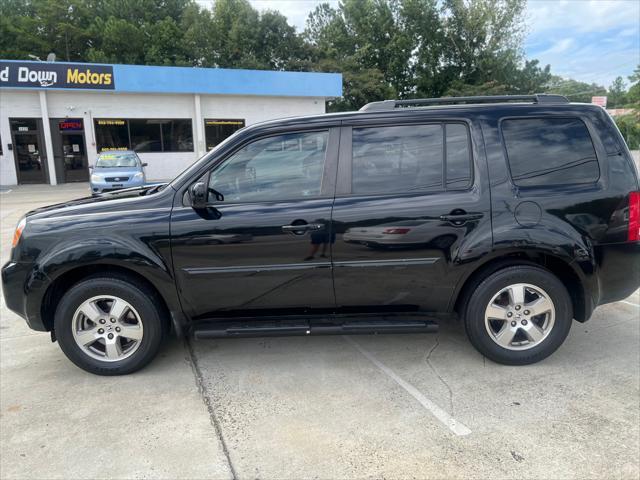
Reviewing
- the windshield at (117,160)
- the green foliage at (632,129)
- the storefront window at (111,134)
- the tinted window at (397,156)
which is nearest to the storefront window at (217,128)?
the storefront window at (111,134)

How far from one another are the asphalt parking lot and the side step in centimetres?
35

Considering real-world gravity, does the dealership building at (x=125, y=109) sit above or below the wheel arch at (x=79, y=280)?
above

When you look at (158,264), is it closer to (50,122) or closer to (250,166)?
(250,166)

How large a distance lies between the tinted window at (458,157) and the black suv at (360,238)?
0.03ft

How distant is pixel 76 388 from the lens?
351cm

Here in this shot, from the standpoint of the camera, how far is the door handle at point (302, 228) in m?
3.43

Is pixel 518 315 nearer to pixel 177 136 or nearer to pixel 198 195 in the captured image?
pixel 198 195

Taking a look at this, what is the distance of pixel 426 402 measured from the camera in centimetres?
321

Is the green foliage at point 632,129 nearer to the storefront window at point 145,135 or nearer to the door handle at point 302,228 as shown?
the storefront window at point 145,135

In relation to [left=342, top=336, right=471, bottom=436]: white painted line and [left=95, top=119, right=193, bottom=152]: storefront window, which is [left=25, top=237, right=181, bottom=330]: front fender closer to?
[left=342, top=336, right=471, bottom=436]: white painted line

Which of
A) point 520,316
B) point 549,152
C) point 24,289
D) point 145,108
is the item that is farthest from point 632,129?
point 24,289

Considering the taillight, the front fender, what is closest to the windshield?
the front fender

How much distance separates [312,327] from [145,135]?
21.7 metres

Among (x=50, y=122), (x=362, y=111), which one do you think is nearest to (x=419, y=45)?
(x=50, y=122)
